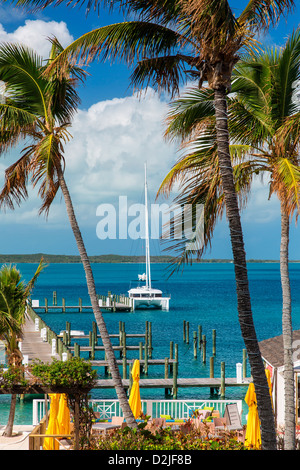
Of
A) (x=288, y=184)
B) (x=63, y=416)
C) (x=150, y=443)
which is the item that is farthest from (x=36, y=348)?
(x=288, y=184)

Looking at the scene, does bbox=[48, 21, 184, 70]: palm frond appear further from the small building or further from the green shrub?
the small building

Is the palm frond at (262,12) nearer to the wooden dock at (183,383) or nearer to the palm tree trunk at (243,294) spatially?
the palm tree trunk at (243,294)

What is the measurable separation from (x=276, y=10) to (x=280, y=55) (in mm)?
1698

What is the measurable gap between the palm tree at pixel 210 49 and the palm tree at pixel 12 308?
888 centimetres

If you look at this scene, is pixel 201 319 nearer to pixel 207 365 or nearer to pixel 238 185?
pixel 207 365

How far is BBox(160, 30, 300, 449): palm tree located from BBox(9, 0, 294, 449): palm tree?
148cm

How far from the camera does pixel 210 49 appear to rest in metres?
8.70

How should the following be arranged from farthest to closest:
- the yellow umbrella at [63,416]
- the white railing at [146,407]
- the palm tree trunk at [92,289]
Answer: the white railing at [146,407], the yellow umbrella at [63,416], the palm tree trunk at [92,289]

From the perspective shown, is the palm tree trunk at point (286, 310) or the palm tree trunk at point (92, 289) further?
the palm tree trunk at point (92, 289)

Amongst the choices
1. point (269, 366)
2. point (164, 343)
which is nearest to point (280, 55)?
point (269, 366)

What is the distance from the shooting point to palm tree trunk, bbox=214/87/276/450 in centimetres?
863

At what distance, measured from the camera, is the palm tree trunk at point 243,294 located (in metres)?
8.63

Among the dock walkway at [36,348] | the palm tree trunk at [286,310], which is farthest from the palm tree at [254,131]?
the dock walkway at [36,348]

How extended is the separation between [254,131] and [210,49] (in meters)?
3.52
